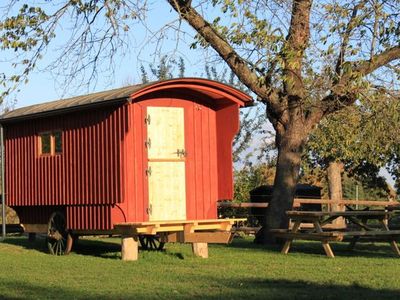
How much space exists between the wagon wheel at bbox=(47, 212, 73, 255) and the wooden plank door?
224 cm

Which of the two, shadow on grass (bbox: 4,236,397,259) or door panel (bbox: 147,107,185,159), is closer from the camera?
door panel (bbox: 147,107,185,159)

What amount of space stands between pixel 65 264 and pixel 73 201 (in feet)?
7.31

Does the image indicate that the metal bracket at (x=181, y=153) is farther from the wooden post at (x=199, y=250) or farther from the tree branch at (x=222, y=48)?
the tree branch at (x=222, y=48)

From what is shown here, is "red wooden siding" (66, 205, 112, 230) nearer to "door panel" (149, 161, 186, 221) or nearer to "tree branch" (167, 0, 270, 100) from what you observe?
"door panel" (149, 161, 186, 221)

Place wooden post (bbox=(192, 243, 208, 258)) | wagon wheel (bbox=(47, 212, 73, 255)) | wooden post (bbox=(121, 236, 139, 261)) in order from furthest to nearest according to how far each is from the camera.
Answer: wagon wheel (bbox=(47, 212, 73, 255)) < wooden post (bbox=(192, 243, 208, 258)) < wooden post (bbox=(121, 236, 139, 261))

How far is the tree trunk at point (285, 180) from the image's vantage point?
55.1 ft

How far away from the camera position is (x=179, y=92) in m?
14.9

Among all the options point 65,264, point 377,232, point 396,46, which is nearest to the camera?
point 65,264

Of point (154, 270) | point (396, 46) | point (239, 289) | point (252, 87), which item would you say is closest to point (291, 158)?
point (252, 87)

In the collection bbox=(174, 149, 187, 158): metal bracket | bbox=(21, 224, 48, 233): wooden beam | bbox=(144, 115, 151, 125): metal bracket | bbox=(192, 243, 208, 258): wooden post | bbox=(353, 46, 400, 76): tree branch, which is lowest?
bbox=(192, 243, 208, 258): wooden post

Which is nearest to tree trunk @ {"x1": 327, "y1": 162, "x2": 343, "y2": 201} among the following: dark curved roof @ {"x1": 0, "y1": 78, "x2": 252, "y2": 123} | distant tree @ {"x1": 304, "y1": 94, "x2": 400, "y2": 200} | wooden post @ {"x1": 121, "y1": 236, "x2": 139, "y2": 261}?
distant tree @ {"x1": 304, "y1": 94, "x2": 400, "y2": 200}

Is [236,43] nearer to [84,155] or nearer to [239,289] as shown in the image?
[84,155]

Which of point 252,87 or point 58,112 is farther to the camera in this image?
point 252,87

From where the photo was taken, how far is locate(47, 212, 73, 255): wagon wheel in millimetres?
15485
